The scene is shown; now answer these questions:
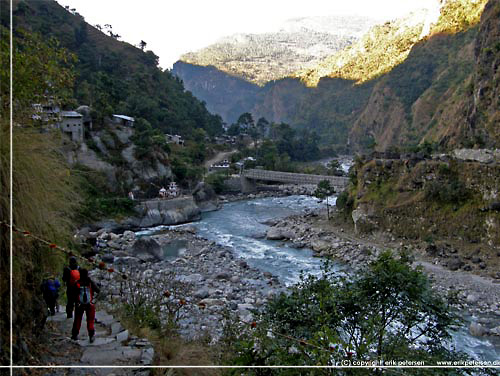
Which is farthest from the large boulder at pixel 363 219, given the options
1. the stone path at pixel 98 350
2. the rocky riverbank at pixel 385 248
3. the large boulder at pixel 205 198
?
the stone path at pixel 98 350

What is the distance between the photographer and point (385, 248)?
750 inches

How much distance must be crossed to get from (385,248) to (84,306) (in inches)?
656

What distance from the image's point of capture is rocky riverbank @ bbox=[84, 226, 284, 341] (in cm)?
1060

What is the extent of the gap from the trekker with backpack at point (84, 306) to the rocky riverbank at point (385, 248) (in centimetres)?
428

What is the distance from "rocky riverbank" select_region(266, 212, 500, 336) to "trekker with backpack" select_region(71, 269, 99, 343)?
4.28 m

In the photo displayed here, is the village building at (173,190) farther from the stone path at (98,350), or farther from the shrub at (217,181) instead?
the stone path at (98,350)

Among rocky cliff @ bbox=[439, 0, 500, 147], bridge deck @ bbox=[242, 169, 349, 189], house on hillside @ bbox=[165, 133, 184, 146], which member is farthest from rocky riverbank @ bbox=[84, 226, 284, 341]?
house on hillside @ bbox=[165, 133, 184, 146]

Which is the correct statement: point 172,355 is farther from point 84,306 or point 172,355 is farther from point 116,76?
point 116,76

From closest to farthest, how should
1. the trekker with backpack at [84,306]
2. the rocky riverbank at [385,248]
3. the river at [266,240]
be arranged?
the trekker with backpack at [84,306] → the river at [266,240] → the rocky riverbank at [385,248]

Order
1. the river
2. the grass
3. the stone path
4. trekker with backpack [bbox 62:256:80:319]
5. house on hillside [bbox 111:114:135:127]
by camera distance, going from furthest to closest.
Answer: house on hillside [bbox 111:114:135:127], the river, trekker with backpack [bbox 62:256:80:319], the grass, the stone path

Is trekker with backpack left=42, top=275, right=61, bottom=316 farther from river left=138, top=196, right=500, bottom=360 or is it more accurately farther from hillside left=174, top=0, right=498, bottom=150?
hillside left=174, top=0, right=498, bottom=150

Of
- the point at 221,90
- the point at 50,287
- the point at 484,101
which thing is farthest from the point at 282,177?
the point at 221,90

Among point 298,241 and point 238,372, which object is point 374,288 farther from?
point 298,241

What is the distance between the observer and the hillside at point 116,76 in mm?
37750
